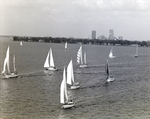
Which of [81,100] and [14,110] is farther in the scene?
[81,100]

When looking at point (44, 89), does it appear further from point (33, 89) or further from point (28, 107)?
point (28, 107)

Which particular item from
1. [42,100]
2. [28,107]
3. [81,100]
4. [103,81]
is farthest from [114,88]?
[28,107]

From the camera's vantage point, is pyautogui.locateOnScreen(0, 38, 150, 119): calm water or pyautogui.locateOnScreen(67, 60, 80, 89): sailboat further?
pyautogui.locateOnScreen(67, 60, 80, 89): sailboat

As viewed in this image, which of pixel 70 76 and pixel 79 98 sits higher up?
pixel 70 76

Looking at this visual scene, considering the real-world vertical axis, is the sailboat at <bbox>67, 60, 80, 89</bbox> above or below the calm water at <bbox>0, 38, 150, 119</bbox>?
above

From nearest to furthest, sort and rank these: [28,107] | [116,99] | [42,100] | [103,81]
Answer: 1. [28,107]
2. [42,100]
3. [116,99]
4. [103,81]

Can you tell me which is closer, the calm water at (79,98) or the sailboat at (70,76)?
the calm water at (79,98)

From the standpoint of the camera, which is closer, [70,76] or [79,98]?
[79,98]

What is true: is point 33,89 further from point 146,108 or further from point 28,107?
point 146,108

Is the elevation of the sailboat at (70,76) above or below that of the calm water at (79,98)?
above

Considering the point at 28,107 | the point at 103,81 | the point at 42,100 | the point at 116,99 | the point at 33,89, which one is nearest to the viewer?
the point at 28,107
